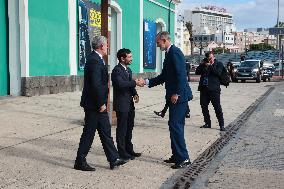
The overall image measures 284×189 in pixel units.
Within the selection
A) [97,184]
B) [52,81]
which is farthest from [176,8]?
[97,184]

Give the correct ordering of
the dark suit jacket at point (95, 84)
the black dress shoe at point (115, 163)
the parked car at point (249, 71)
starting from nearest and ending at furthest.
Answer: the dark suit jacket at point (95, 84) → the black dress shoe at point (115, 163) → the parked car at point (249, 71)

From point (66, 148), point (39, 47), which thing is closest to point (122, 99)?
point (66, 148)

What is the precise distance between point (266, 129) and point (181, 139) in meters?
4.67

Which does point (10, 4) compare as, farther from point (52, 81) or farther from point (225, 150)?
point (225, 150)

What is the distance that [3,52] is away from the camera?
17.6 metres

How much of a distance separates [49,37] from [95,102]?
13.5 metres

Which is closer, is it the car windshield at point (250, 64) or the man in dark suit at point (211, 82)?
the man in dark suit at point (211, 82)

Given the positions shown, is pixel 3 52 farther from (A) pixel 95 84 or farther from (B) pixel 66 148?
(A) pixel 95 84

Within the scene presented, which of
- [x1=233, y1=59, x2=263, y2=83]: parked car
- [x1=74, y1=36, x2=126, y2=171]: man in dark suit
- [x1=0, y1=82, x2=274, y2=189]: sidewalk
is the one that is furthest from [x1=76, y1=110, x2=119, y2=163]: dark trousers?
[x1=233, y1=59, x2=263, y2=83]: parked car

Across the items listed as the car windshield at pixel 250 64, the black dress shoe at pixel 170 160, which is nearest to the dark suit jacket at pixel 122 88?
the black dress shoe at pixel 170 160

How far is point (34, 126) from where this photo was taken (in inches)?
437

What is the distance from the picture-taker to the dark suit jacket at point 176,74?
23.5ft

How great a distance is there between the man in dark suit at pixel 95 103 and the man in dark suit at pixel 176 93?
2.94 ft

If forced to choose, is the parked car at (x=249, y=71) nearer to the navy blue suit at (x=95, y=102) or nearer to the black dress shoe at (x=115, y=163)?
the black dress shoe at (x=115, y=163)
